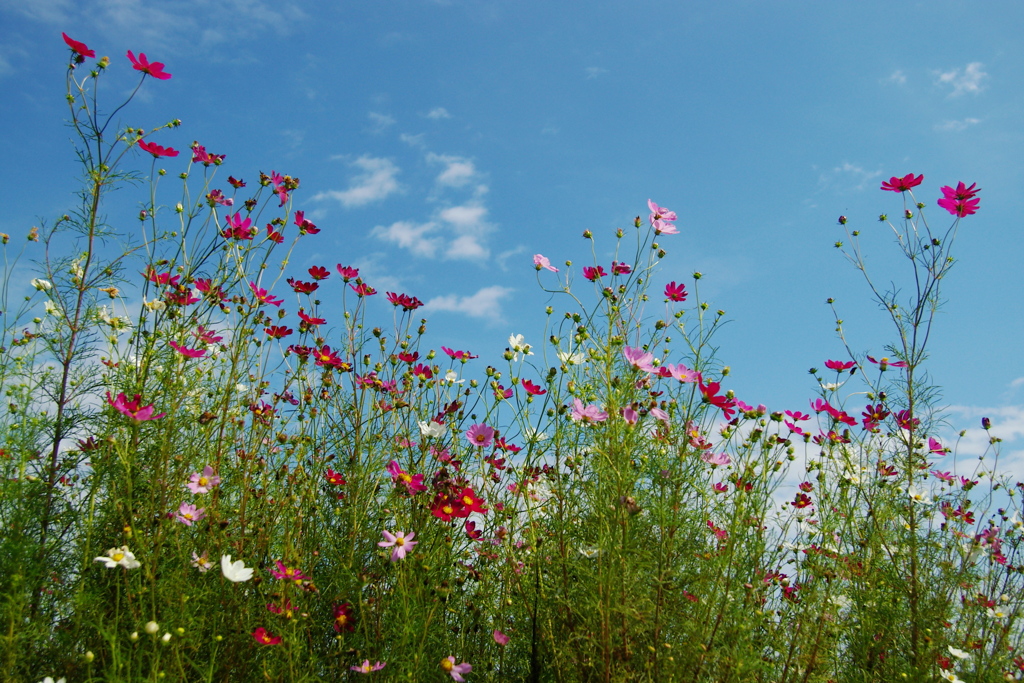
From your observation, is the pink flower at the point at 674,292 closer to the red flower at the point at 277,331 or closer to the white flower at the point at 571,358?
the white flower at the point at 571,358

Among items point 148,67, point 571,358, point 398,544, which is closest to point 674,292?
point 571,358

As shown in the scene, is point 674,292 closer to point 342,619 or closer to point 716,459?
point 716,459

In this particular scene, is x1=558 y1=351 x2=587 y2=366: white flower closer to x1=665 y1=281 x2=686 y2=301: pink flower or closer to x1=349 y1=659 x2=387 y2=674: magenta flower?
x1=665 y1=281 x2=686 y2=301: pink flower

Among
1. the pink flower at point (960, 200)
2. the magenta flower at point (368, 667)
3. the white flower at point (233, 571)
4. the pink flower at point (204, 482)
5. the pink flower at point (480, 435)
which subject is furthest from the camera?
the pink flower at point (960, 200)

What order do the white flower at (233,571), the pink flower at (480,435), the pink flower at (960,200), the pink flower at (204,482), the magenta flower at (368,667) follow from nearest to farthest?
the white flower at (233,571), the magenta flower at (368,667), the pink flower at (204,482), the pink flower at (480,435), the pink flower at (960,200)

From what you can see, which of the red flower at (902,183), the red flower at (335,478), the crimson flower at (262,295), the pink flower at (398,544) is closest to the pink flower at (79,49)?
→ the crimson flower at (262,295)

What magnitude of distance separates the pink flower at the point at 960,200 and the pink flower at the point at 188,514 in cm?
309

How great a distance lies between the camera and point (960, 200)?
2.87 meters

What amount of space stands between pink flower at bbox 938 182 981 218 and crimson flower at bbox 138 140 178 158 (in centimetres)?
307

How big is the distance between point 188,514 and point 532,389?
111 cm

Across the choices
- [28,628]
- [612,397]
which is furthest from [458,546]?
[28,628]

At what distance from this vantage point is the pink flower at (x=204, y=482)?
191 centimetres

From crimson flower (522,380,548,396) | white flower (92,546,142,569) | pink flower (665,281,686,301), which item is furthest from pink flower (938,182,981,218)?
white flower (92,546,142,569)

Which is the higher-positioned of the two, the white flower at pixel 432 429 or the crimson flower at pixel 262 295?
the crimson flower at pixel 262 295
